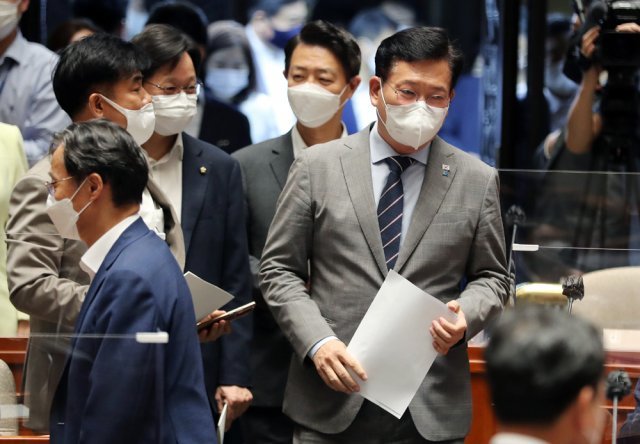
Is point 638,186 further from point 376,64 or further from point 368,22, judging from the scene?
point 368,22

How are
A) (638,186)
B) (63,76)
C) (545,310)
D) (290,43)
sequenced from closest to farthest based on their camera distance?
(545,310) → (63,76) → (638,186) → (290,43)

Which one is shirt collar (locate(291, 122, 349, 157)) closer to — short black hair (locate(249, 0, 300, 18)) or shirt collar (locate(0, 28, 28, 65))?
shirt collar (locate(0, 28, 28, 65))

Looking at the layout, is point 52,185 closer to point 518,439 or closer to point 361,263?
point 361,263

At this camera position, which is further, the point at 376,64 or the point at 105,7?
the point at 105,7

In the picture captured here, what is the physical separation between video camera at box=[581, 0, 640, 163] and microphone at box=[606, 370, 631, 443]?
2066mm

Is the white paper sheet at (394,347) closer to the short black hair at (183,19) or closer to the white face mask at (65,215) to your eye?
the white face mask at (65,215)

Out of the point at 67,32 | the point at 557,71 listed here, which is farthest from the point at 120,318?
the point at 557,71

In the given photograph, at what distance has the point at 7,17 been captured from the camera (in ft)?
17.9

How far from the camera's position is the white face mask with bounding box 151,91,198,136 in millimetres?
4512

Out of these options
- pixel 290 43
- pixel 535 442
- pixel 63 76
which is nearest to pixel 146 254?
pixel 63 76

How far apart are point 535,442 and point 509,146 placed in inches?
163

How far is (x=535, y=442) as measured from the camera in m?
2.34

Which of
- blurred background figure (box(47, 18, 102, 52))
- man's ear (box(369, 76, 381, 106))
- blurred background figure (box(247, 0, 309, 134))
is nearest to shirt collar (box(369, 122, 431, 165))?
man's ear (box(369, 76, 381, 106))

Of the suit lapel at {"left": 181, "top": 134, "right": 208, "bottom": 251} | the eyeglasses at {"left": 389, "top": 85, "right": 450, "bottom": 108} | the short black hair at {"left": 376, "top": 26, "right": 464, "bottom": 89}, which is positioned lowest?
the suit lapel at {"left": 181, "top": 134, "right": 208, "bottom": 251}
